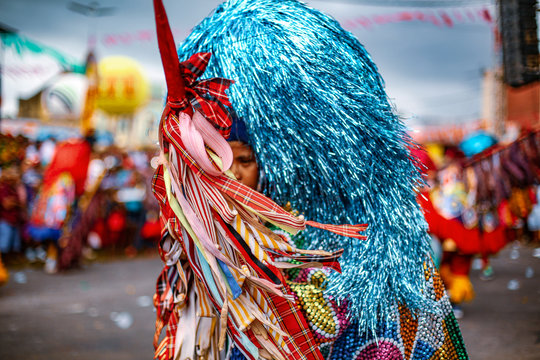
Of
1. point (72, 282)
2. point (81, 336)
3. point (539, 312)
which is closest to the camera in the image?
point (81, 336)

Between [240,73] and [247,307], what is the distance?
0.63 metres

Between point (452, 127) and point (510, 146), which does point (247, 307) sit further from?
point (452, 127)

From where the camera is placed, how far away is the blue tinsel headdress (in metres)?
1.20

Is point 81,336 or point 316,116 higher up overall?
point 316,116

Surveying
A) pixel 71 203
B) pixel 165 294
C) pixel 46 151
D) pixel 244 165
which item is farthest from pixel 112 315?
pixel 46 151

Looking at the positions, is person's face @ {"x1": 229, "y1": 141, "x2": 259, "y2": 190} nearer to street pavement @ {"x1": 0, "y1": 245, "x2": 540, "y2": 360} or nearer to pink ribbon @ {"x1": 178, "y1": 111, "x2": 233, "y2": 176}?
pink ribbon @ {"x1": 178, "y1": 111, "x2": 233, "y2": 176}

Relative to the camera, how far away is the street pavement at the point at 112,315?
11.6 ft

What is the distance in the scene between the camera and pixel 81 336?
393 cm

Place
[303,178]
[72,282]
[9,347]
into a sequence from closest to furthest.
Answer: [303,178], [9,347], [72,282]

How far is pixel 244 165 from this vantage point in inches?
54.2

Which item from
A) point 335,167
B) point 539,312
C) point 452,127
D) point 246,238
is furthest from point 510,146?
point 452,127

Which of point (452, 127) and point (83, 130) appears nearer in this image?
point (83, 130)

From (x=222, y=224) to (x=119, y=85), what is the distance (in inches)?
445

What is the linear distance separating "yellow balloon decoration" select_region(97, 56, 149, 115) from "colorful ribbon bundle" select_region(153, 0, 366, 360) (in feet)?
36.2
